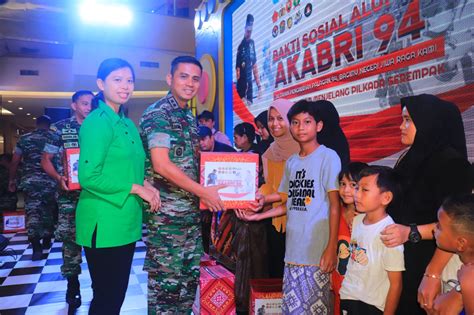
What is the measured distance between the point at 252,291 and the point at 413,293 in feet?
3.35

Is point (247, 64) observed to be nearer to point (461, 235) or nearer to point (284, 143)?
point (284, 143)

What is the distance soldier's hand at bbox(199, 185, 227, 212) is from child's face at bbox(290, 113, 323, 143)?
0.45 metres

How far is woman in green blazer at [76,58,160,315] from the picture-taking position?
1.55m

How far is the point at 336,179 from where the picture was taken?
1639 mm

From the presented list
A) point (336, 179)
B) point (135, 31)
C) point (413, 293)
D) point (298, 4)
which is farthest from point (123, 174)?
point (135, 31)

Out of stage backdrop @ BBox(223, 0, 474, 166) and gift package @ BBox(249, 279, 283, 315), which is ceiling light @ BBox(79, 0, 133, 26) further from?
gift package @ BBox(249, 279, 283, 315)

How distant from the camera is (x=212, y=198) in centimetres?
167

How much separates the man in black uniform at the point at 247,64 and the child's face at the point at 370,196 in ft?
9.02

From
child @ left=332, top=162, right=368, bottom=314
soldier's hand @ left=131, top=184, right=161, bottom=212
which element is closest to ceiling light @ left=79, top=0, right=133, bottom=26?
soldier's hand @ left=131, top=184, right=161, bottom=212

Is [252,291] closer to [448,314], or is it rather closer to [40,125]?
[448,314]

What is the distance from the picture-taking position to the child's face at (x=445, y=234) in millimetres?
1104

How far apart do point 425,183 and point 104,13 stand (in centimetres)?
781

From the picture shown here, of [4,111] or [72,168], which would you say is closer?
[72,168]

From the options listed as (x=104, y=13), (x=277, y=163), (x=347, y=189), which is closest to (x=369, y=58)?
(x=277, y=163)
